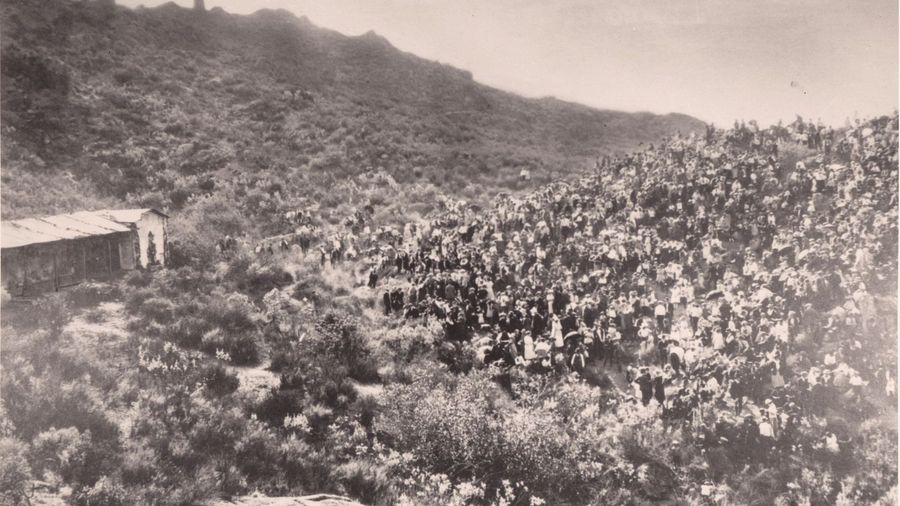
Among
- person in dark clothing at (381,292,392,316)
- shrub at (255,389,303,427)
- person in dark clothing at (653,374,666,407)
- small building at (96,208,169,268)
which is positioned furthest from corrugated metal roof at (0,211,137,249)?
person in dark clothing at (653,374,666,407)

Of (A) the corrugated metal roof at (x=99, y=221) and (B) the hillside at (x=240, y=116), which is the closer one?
(A) the corrugated metal roof at (x=99, y=221)

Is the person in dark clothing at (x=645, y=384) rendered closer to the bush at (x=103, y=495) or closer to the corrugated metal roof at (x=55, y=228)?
the bush at (x=103, y=495)

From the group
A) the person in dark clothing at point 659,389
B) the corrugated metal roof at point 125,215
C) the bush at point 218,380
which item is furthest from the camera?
the corrugated metal roof at point 125,215

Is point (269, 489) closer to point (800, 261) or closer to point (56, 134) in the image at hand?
point (800, 261)

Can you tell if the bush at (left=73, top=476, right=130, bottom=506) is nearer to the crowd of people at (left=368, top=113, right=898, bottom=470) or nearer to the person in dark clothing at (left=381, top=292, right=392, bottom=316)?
the crowd of people at (left=368, top=113, right=898, bottom=470)

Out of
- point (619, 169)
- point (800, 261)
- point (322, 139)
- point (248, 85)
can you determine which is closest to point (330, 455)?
point (800, 261)

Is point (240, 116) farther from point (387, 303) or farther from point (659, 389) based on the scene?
point (659, 389)

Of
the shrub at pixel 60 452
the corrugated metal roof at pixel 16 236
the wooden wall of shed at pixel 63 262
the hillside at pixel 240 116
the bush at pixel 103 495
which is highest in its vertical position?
the hillside at pixel 240 116

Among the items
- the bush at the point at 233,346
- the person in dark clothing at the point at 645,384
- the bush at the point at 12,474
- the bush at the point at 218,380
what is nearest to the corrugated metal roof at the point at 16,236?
the bush at the point at 233,346
